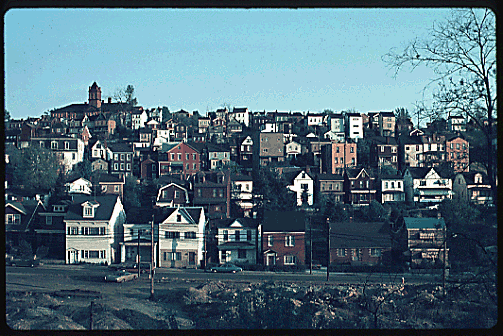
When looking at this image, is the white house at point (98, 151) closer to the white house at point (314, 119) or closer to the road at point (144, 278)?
the road at point (144, 278)

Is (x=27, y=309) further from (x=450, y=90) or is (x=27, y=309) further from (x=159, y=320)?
(x=450, y=90)

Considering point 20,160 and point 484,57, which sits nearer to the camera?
point 484,57

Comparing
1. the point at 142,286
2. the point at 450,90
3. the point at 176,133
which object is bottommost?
the point at 142,286

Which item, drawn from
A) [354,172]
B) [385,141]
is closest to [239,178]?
[354,172]

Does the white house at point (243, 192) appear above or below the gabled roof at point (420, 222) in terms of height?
above

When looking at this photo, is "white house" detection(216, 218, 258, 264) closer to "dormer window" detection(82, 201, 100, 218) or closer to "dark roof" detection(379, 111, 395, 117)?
Answer: "dormer window" detection(82, 201, 100, 218)

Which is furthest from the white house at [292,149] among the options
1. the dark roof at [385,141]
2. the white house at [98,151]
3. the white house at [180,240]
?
the white house at [180,240]

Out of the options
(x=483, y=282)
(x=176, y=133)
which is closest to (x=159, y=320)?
(x=483, y=282)
